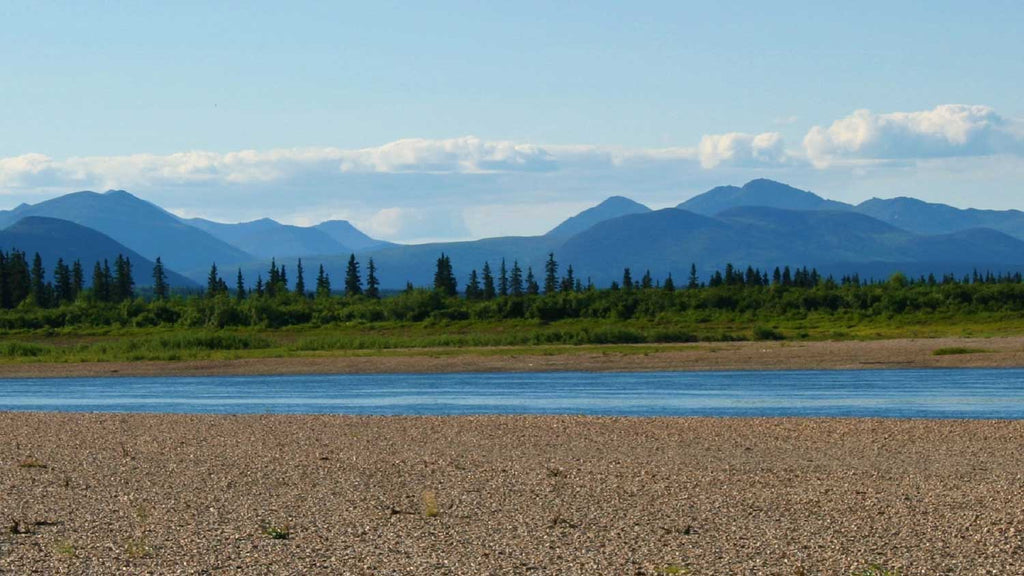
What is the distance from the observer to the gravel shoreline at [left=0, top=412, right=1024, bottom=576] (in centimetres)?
1484

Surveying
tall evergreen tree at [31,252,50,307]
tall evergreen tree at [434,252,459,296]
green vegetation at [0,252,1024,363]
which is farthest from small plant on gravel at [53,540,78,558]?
tall evergreen tree at [434,252,459,296]

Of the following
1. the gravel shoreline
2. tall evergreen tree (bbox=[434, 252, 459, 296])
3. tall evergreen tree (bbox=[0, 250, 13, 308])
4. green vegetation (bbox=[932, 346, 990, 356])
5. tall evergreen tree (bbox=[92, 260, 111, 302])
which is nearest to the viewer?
the gravel shoreline

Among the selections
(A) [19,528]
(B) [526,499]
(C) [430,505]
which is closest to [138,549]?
(A) [19,528]

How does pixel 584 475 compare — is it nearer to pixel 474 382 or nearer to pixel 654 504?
pixel 654 504

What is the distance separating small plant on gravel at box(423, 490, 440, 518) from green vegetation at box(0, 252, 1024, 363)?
1963 inches

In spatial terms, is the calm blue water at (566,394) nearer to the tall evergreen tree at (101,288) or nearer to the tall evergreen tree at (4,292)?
the tall evergreen tree at (4,292)

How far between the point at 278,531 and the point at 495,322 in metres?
79.5

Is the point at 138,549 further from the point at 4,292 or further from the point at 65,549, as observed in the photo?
the point at 4,292

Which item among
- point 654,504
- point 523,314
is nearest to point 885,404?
point 654,504

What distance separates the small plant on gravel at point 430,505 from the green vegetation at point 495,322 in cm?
4986

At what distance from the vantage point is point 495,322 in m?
96.0

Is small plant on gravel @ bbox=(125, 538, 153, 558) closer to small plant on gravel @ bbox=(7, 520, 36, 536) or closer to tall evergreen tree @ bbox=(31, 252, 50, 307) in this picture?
small plant on gravel @ bbox=(7, 520, 36, 536)

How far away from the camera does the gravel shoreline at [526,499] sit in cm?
1484

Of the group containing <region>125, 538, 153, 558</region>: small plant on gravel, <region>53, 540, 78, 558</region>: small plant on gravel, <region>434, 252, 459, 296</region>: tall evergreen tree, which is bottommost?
<region>434, 252, 459, 296</region>: tall evergreen tree
